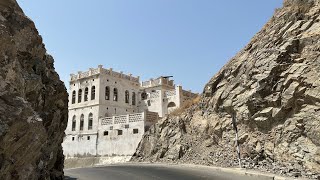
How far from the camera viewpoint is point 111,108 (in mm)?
50219

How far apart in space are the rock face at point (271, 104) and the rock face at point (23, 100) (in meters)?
11.9

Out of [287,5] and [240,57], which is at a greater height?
[287,5]

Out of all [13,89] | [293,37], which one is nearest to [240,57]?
[293,37]

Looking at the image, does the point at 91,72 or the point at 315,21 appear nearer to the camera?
the point at 315,21

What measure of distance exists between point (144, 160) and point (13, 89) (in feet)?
89.3

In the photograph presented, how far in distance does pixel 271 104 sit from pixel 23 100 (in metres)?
16.2

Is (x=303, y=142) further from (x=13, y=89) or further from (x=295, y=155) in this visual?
(x=13, y=89)

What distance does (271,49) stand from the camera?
2125 centimetres

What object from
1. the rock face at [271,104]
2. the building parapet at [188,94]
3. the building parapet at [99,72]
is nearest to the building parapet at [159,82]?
the building parapet at [99,72]

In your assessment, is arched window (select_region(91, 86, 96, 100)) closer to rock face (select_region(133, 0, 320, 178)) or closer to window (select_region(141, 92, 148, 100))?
window (select_region(141, 92, 148, 100))

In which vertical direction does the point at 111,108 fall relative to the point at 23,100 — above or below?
above

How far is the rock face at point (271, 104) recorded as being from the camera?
54.3ft

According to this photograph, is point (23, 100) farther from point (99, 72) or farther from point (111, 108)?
point (111, 108)

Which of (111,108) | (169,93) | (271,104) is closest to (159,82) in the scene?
(169,93)
